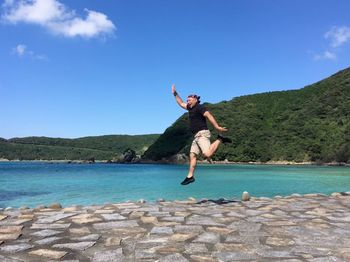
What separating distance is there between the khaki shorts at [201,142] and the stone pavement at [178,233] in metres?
1.30

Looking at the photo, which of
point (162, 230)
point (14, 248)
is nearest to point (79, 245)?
point (14, 248)

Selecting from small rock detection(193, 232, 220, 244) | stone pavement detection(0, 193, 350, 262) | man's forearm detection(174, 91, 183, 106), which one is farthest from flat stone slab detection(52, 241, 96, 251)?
man's forearm detection(174, 91, 183, 106)

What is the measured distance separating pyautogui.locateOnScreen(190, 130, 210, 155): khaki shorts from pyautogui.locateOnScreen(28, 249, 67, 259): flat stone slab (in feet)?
15.2

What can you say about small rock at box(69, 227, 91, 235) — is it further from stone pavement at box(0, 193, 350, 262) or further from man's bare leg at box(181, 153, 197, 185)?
man's bare leg at box(181, 153, 197, 185)

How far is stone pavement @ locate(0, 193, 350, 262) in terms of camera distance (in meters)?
4.97

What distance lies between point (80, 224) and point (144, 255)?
7.10ft

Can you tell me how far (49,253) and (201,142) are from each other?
478cm

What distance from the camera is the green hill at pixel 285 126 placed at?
114 m

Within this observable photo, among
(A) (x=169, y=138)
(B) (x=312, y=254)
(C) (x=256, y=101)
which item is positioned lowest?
(B) (x=312, y=254)

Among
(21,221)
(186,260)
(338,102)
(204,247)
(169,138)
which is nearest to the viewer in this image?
(186,260)

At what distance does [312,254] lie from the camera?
502 centimetres

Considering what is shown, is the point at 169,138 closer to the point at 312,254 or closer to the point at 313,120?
the point at 313,120

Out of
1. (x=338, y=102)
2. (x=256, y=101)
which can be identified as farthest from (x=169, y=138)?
(x=338, y=102)

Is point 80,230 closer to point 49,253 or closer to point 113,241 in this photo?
point 113,241
